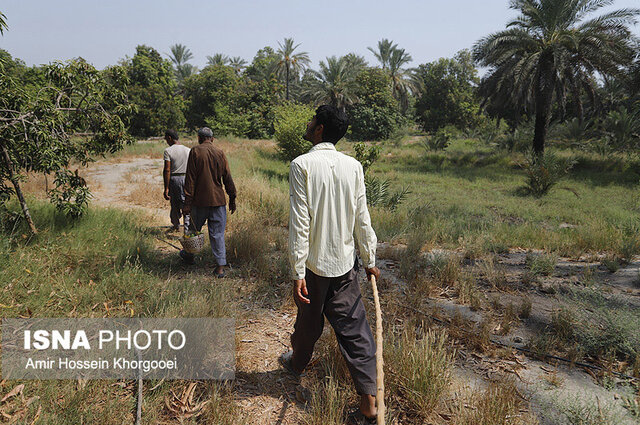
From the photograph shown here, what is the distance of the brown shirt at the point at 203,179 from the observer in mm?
4562

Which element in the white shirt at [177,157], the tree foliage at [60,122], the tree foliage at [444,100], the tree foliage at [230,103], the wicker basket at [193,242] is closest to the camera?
the tree foliage at [60,122]

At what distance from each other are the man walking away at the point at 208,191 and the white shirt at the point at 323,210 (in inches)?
97.9

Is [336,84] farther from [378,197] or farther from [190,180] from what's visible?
[190,180]

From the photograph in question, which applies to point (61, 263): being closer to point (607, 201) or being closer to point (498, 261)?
point (498, 261)

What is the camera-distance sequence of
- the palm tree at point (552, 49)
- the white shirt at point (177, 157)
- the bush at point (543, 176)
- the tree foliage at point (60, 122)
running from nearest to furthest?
the tree foliage at point (60, 122) → the white shirt at point (177, 157) → the bush at point (543, 176) → the palm tree at point (552, 49)

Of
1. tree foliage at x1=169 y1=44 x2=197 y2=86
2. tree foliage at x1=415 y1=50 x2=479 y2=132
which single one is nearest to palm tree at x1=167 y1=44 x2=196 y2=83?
tree foliage at x1=169 y1=44 x2=197 y2=86

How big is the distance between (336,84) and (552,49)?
2199 centimetres

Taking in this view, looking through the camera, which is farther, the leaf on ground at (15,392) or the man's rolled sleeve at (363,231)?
the man's rolled sleeve at (363,231)

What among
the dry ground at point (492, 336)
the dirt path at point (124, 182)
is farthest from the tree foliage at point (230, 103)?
the dry ground at point (492, 336)

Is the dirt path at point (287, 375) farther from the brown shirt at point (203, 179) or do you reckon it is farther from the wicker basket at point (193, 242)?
the brown shirt at point (203, 179)

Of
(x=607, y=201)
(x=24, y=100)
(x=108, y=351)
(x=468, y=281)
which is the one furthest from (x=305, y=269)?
(x=607, y=201)

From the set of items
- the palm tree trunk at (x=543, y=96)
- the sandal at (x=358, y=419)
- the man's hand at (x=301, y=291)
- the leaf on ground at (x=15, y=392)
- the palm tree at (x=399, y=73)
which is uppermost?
the palm tree at (x=399, y=73)

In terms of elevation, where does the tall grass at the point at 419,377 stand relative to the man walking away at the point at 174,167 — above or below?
below

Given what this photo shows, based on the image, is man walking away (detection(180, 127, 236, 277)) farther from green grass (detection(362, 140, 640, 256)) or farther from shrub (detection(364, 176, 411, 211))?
→ shrub (detection(364, 176, 411, 211))
